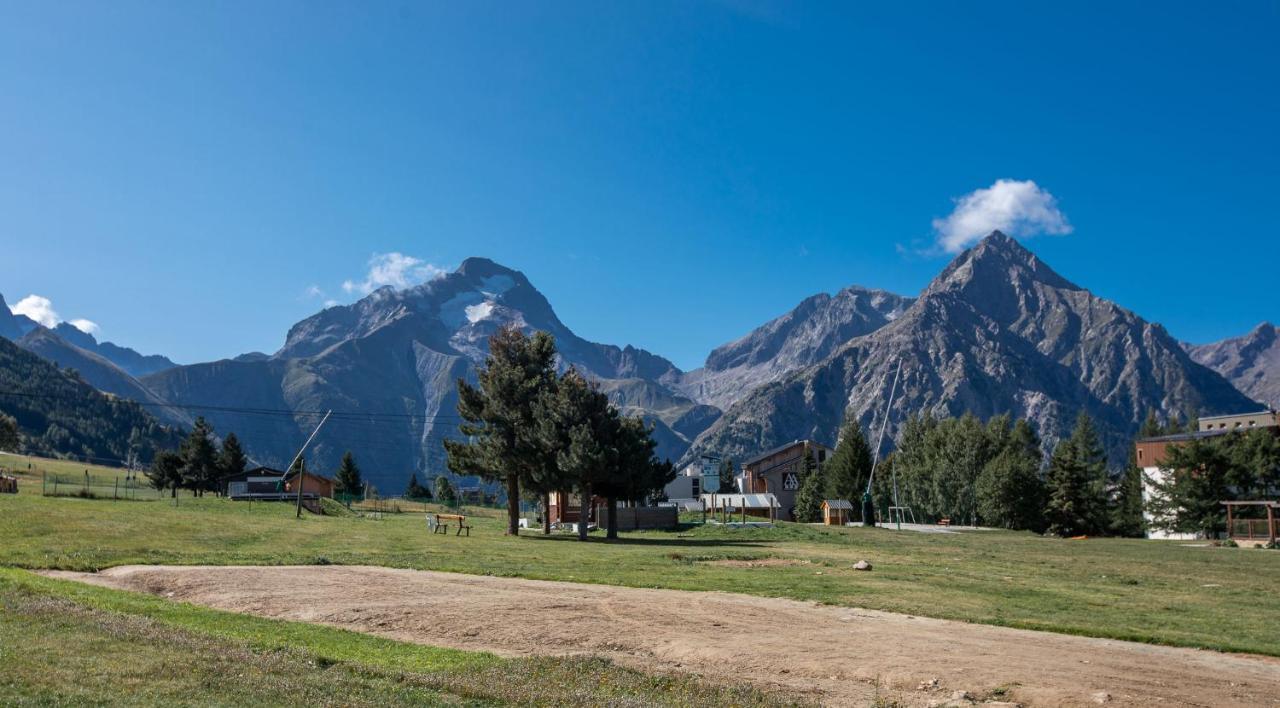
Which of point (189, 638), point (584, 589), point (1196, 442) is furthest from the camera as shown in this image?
point (1196, 442)

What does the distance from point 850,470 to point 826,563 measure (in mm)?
66734

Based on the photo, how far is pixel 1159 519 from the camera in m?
72.1

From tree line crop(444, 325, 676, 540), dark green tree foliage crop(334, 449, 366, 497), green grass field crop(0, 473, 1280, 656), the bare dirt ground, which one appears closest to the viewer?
the bare dirt ground

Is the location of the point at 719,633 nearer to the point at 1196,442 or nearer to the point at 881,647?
the point at 881,647

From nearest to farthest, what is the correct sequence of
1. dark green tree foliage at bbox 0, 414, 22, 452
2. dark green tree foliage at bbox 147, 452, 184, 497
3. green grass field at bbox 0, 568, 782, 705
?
1. green grass field at bbox 0, 568, 782, 705
2. dark green tree foliage at bbox 0, 414, 22, 452
3. dark green tree foliage at bbox 147, 452, 184, 497

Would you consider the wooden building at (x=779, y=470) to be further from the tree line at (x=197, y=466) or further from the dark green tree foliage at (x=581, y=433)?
the dark green tree foliage at (x=581, y=433)

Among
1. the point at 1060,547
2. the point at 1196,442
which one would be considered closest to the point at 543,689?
the point at 1060,547

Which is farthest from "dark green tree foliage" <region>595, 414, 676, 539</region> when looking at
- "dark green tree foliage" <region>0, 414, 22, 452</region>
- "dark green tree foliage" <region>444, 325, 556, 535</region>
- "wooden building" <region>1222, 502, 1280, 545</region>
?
"dark green tree foliage" <region>0, 414, 22, 452</region>

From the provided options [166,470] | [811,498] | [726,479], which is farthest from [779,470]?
[166,470]

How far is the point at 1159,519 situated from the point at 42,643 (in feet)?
258

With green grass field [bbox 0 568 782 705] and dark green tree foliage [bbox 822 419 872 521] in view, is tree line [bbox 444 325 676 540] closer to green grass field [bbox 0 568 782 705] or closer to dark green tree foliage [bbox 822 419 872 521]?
green grass field [bbox 0 568 782 705]

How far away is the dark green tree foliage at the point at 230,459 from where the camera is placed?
112250 mm

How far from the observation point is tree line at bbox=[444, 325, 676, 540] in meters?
51.5

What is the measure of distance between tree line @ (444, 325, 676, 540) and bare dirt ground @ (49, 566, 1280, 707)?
2563 centimetres
